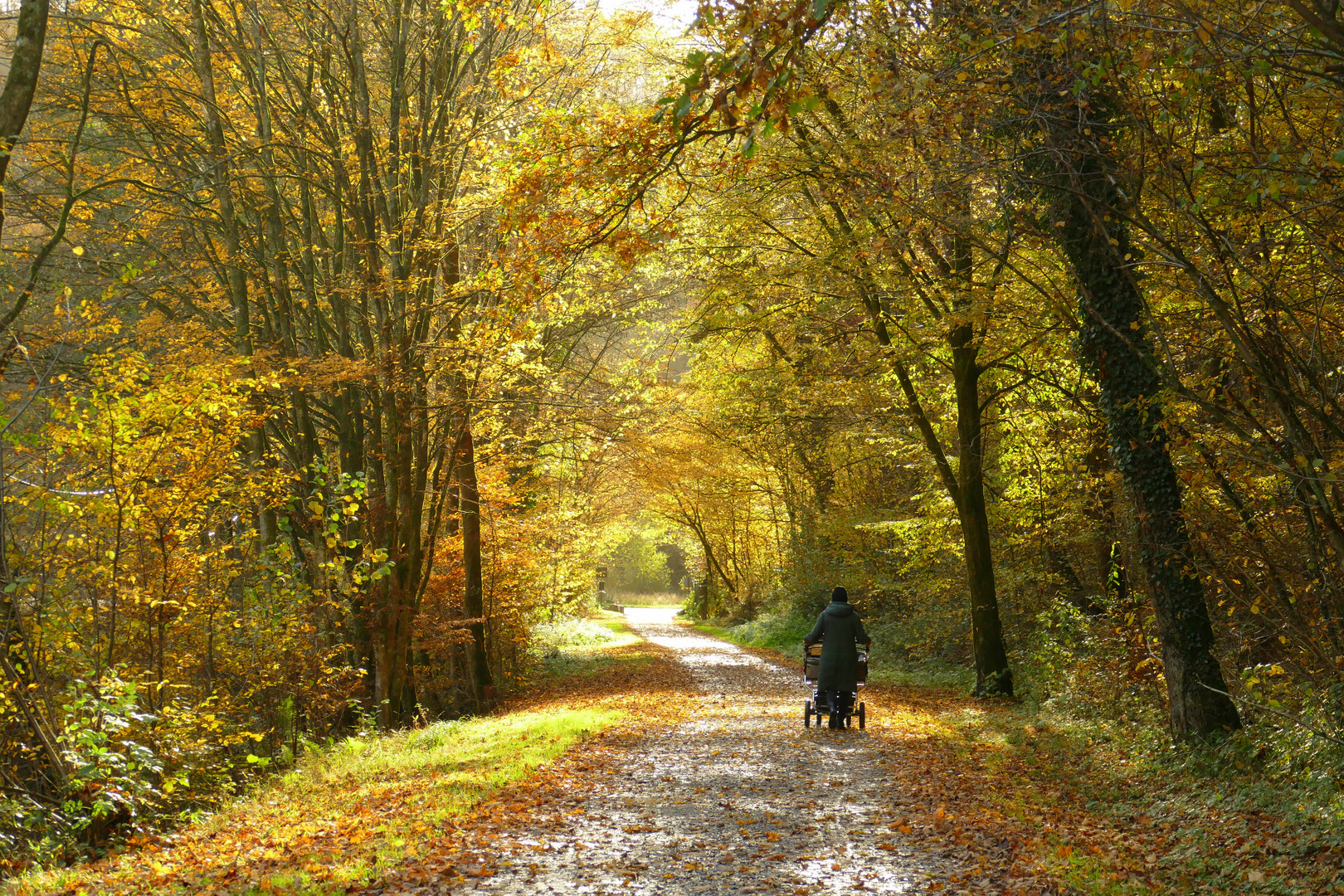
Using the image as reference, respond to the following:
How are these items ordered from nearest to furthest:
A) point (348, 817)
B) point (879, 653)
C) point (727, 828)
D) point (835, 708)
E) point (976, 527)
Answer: point (727, 828) → point (348, 817) → point (835, 708) → point (976, 527) → point (879, 653)

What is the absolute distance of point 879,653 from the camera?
2167 cm

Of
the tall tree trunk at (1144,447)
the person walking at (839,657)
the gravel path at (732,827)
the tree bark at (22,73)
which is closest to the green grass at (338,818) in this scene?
the gravel path at (732,827)

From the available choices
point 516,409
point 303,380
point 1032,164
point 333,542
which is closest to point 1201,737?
point 1032,164

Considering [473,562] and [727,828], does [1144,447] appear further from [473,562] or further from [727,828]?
[473,562]

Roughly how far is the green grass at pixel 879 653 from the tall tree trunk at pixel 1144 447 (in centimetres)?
810

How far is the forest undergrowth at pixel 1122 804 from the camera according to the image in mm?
5512

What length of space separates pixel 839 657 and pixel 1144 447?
172 inches

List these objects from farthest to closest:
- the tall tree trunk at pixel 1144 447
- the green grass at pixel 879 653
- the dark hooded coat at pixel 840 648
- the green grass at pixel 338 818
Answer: the green grass at pixel 879 653
the dark hooded coat at pixel 840 648
the tall tree trunk at pixel 1144 447
the green grass at pixel 338 818

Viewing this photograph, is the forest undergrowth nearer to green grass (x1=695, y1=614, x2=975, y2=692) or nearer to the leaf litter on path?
the leaf litter on path

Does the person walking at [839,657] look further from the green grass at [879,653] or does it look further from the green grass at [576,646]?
the green grass at [576,646]

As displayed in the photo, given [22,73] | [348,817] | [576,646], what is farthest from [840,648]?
[576,646]

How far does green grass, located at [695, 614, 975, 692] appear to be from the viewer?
17.5 m

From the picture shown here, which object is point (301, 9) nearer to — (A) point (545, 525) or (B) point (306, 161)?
(B) point (306, 161)

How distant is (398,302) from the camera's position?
14.2 meters
